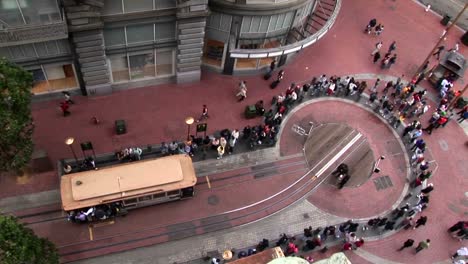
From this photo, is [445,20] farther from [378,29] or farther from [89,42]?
[89,42]

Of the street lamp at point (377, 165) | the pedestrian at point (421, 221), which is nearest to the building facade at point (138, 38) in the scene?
the street lamp at point (377, 165)

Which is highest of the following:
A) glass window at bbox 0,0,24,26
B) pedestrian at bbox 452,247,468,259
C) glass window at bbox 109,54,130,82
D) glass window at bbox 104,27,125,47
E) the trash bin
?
glass window at bbox 0,0,24,26

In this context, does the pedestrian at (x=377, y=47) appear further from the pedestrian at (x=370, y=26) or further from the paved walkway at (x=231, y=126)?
the pedestrian at (x=370, y=26)

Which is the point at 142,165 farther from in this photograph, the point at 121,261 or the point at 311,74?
the point at 311,74

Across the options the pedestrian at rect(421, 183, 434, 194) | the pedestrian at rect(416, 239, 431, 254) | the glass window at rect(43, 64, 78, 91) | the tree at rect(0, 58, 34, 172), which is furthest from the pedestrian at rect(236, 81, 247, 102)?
the pedestrian at rect(416, 239, 431, 254)

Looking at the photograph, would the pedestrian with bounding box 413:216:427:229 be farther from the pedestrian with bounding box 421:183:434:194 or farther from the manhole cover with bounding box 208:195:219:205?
the manhole cover with bounding box 208:195:219:205

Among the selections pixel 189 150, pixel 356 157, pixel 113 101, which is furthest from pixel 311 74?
pixel 113 101
